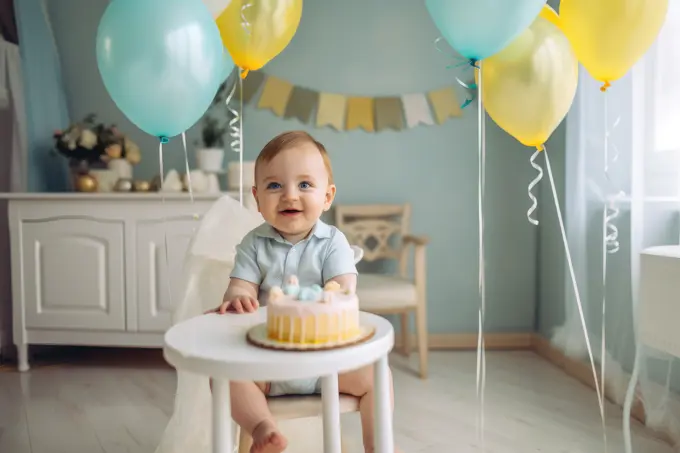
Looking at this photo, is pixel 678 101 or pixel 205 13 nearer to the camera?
pixel 205 13

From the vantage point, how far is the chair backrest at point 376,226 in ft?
10.7

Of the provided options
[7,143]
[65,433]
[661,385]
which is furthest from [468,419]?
[7,143]

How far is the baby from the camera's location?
123 centimetres

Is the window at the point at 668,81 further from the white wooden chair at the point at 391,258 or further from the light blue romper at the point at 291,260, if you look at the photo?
the light blue romper at the point at 291,260

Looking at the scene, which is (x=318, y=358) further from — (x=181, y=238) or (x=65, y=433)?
(x=181, y=238)

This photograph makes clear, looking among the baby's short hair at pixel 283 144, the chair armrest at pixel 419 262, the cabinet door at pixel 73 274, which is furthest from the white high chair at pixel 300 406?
the cabinet door at pixel 73 274

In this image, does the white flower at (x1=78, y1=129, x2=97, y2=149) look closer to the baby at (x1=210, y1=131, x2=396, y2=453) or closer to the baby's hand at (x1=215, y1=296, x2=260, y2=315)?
the baby at (x1=210, y1=131, x2=396, y2=453)

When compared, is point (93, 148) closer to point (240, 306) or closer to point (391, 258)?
point (391, 258)

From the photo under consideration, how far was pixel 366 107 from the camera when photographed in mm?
3385

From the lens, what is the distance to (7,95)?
317cm

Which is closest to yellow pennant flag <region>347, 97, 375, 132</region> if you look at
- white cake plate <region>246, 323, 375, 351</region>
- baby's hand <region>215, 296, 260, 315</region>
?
baby's hand <region>215, 296, 260, 315</region>

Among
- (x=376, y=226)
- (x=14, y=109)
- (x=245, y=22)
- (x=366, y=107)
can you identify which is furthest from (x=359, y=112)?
(x=14, y=109)

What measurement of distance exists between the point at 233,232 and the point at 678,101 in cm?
150

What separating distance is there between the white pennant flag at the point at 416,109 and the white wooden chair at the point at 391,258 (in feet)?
1.65
